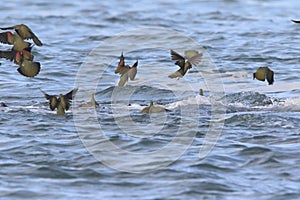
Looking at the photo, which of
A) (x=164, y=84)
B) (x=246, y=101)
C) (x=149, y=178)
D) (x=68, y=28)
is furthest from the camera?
(x=68, y=28)

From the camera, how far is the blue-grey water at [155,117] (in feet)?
Answer: 24.3

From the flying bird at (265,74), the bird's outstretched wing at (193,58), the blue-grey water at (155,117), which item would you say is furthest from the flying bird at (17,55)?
the flying bird at (265,74)

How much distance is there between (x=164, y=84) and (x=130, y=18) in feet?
21.0

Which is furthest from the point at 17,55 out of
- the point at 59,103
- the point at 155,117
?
the point at 155,117

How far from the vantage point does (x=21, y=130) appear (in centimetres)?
918

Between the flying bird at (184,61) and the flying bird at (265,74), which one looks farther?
the flying bird at (265,74)

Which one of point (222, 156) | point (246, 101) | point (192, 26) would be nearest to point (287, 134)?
point (222, 156)

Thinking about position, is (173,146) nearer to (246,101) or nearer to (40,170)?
(40,170)

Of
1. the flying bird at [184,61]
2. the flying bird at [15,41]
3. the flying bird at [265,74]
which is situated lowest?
the flying bird at [265,74]

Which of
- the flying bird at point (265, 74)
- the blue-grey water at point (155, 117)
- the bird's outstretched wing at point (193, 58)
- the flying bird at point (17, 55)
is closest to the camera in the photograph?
the blue-grey water at point (155, 117)

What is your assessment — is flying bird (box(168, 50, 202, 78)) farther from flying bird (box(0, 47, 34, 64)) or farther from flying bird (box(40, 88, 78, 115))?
flying bird (box(0, 47, 34, 64))

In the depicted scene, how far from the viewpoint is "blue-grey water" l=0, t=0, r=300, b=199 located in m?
7.41

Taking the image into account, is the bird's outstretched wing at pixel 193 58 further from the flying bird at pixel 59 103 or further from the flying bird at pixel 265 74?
the flying bird at pixel 59 103

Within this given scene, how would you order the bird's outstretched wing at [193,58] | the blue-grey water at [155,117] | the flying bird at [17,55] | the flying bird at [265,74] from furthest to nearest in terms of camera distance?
the flying bird at [265,74], the bird's outstretched wing at [193,58], the flying bird at [17,55], the blue-grey water at [155,117]
